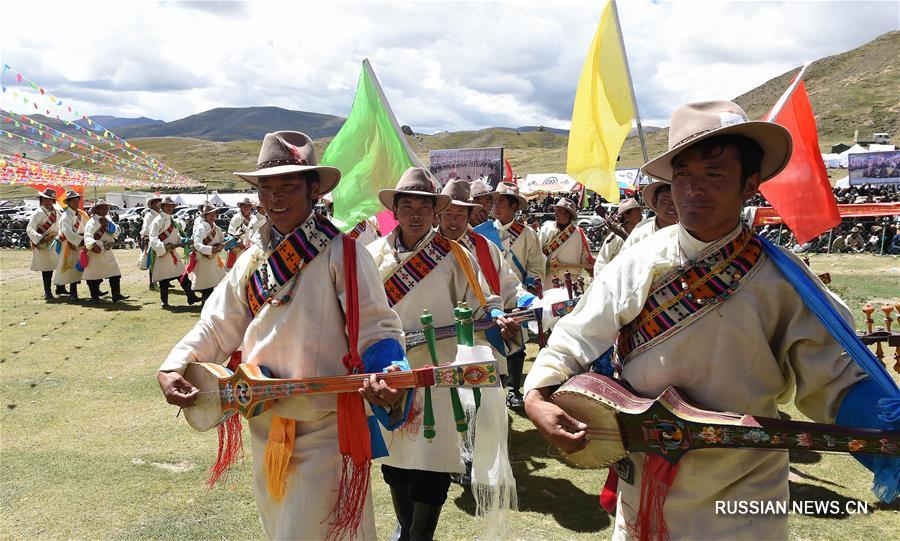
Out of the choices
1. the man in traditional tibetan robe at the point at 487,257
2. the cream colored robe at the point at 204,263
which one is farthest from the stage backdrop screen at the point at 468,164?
the man in traditional tibetan robe at the point at 487,257

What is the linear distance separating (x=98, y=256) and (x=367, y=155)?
418 inches

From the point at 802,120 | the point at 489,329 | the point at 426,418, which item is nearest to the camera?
the point at 426,418

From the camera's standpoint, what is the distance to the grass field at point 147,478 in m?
4.49

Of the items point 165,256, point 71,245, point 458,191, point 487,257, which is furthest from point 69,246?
point 487,257

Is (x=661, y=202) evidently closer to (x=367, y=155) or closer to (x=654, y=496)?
(x=367, y=155)

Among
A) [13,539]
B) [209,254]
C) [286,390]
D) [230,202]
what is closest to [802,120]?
[286,390]

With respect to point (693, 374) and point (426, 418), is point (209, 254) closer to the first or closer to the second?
point (426, 418)

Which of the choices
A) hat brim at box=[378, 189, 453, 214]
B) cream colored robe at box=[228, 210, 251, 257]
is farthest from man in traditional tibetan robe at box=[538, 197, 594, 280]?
cream colored robe at box=[228, 210, 251, 257]

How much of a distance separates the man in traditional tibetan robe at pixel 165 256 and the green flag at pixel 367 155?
30.4 feet

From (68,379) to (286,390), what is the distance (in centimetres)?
701

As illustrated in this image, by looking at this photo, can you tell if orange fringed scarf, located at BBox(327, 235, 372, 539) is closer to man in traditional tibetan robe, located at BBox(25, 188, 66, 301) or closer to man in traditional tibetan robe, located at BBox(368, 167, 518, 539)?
man in traditional tibetan robe, located at BBox(368, 167, 518, 539)

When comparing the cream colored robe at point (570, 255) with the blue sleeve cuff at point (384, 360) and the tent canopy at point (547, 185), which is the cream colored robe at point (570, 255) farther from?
the tent canopy at point (547, 185)

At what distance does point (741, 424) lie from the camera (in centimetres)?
203

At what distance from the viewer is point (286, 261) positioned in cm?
305
